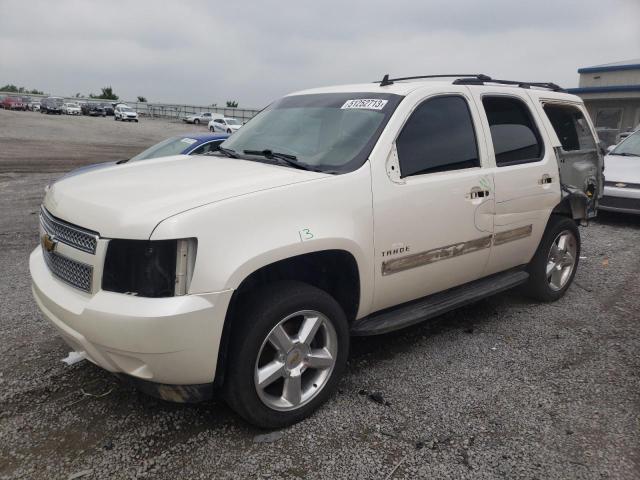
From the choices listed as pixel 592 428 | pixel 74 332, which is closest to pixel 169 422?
pixel 74 332

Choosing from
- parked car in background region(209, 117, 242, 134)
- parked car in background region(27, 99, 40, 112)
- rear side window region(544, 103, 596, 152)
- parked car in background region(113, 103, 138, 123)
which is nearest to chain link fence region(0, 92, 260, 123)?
parked car in background region(27, 99, 40, 112)

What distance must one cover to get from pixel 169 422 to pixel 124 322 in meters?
0.87

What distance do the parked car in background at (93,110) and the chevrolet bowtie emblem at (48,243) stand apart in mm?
54072

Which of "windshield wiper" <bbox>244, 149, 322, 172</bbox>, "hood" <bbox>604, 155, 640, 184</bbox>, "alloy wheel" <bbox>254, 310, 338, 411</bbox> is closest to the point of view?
"alloy wheel" <bbox>254, 310, 338, 411</bbox>

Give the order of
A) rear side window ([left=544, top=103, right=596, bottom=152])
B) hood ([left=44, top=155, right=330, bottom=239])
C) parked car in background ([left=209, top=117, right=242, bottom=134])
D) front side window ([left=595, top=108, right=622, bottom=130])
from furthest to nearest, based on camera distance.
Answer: parked car in background ([left=209, top=117, right=242, bottom=134]) < front side window ([left=595, top=108, right=622, bottom=130]) < rear side window ([left=544, top=103, right=596, bottom=152]) < hood ([left=44, top=155, right=330, bottom=239])

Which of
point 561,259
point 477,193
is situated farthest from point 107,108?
point 477,193

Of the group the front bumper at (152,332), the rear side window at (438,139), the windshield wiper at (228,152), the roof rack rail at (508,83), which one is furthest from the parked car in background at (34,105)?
the front bumper at (152,332)

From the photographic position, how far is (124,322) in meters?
2.31

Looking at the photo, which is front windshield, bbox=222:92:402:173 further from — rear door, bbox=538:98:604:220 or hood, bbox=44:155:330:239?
rear door, bbox=538:98:604:220

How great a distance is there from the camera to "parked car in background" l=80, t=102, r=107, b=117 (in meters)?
51.4

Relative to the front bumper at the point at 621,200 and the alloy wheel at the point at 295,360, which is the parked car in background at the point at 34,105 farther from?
the alloy wheel at the point at 295,360

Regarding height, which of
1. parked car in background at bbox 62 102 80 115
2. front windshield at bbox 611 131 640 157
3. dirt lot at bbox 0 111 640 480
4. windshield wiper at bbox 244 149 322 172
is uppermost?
parked car in background at bbox 62 102 80 115

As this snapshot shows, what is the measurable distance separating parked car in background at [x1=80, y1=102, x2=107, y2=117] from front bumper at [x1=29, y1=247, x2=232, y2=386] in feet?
179

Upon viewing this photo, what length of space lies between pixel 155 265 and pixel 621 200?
8.32m
